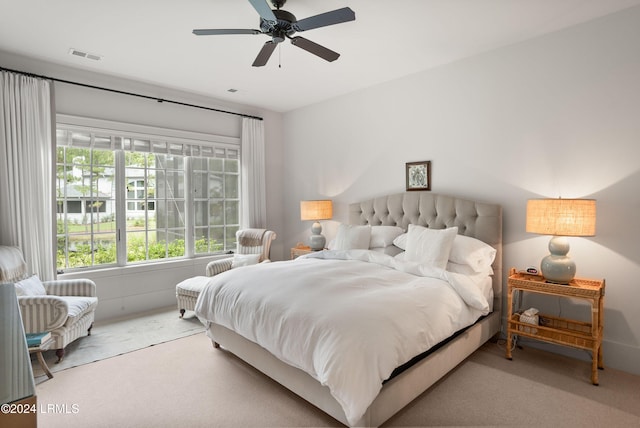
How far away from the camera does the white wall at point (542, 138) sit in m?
2.81

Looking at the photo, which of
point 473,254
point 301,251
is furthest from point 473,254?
point 301,251

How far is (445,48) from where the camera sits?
3451 millimetres

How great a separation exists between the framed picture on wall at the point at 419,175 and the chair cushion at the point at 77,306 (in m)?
3.60

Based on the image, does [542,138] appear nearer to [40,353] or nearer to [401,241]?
[401,241]

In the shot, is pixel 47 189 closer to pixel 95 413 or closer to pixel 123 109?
pixel 123 109

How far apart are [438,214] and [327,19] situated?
7.66ft

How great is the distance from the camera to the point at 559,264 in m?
2.81

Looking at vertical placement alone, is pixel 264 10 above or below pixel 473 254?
above

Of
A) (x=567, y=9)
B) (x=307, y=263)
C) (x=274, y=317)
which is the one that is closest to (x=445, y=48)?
(x=567, y=9)

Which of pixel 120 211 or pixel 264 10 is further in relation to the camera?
pixel 120 211

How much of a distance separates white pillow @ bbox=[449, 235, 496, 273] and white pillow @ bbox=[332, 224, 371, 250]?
105 centimetres

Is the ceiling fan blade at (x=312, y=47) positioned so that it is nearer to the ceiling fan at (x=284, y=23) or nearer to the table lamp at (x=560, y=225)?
the ceiling fan at (x=284, y=23)

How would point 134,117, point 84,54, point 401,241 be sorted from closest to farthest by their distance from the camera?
point 84,54 → point 401,241 → point 134,117

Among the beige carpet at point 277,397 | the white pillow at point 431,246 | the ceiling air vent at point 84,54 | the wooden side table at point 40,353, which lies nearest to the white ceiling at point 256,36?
the ceiling air vent at point 84,54
